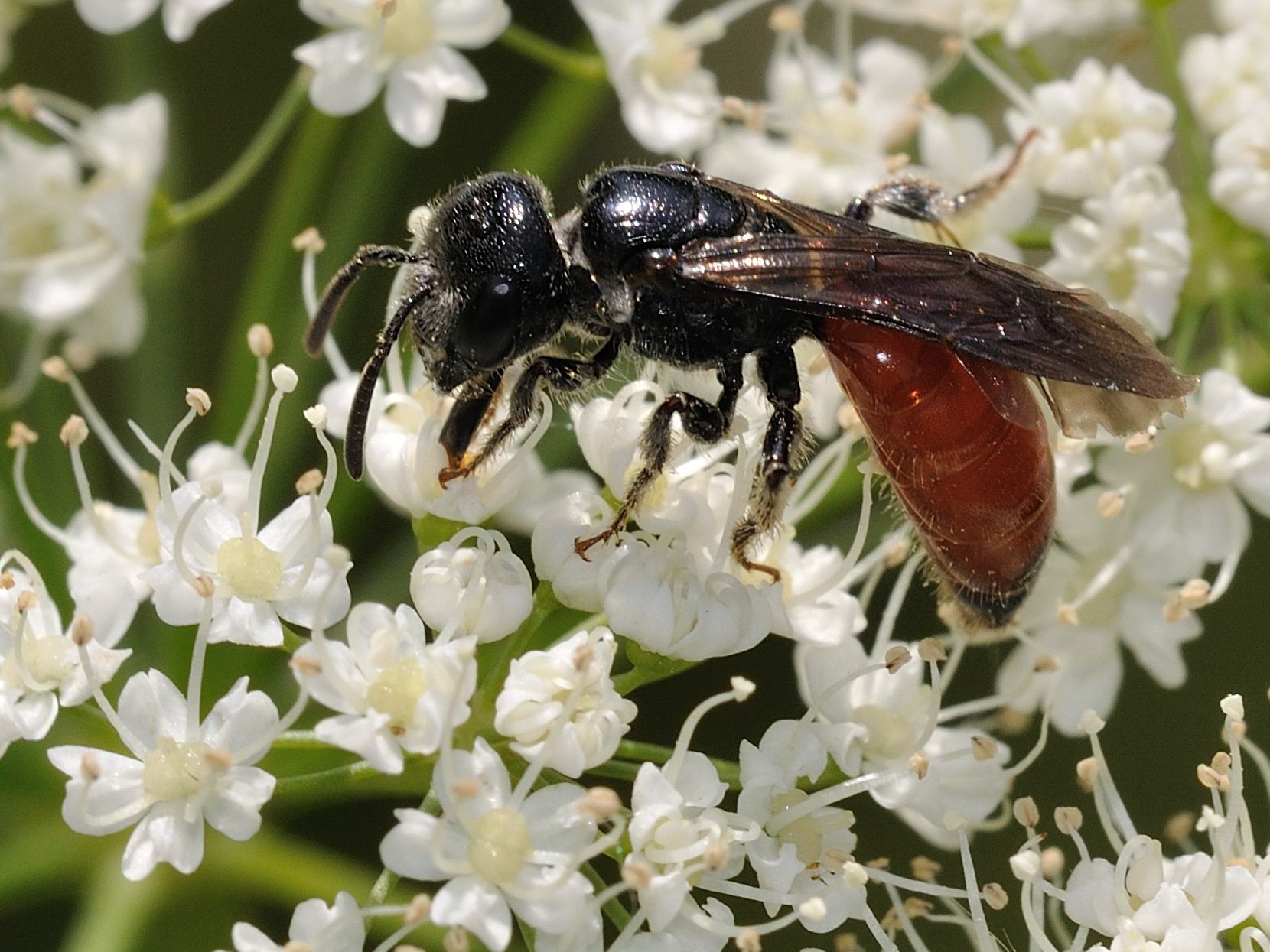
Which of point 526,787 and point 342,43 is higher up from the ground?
point 342,43

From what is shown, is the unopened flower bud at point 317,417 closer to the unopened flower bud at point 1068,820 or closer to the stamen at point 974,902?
the stamen at point 974,902

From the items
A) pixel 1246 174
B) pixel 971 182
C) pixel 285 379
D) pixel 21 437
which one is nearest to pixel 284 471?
pixel 21 437

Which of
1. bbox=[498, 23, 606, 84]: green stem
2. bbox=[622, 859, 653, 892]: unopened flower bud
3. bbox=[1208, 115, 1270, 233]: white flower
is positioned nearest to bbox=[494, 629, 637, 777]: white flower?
bbox=[622, 859, 653, 892]: unopened flower bud

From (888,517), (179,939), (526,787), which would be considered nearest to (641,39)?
(888,517)

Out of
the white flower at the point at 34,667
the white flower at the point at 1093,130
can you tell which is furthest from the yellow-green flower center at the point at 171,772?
the white flower at the point at 1093,130

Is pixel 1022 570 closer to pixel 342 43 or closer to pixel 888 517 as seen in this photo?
pixel 888 517
